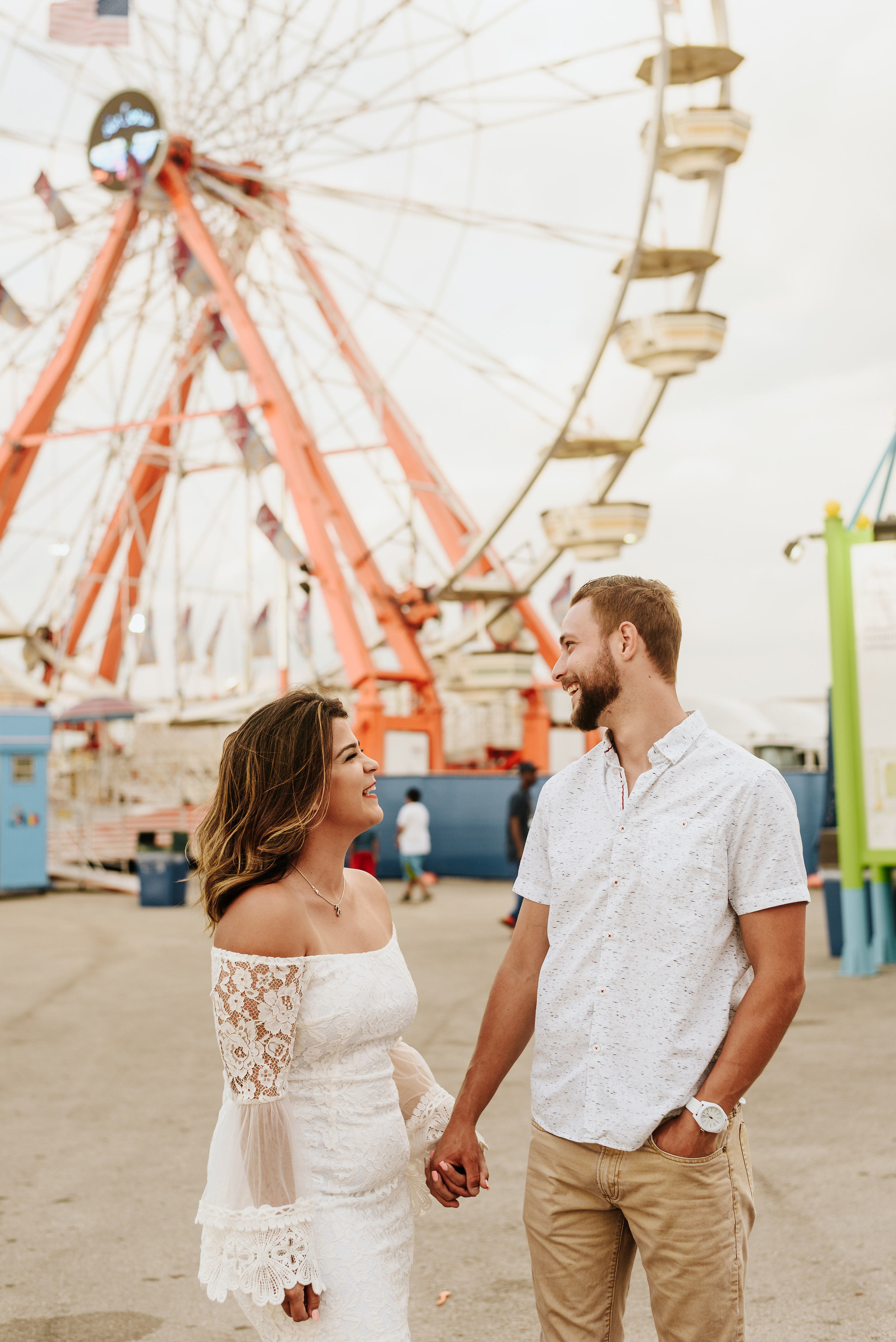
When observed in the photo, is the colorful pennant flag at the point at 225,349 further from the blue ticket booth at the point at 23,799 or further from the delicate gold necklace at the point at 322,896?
the delicate gold necklace at the point at 322,896

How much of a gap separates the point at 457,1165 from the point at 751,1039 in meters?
0.63

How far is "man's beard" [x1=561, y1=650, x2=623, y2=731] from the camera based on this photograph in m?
2.42

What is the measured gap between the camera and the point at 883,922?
957 cm

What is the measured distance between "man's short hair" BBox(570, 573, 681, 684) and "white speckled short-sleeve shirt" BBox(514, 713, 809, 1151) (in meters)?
0.14

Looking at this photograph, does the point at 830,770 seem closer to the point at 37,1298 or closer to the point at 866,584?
the point at 866,584

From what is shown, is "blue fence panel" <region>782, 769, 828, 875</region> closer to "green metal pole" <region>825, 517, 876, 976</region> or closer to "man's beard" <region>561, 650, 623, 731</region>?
"green metal pole" <region>825, 517, 876, 976</region>

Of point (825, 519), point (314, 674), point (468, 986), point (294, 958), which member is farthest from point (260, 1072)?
point (314, 674)

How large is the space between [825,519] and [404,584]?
1433 cm

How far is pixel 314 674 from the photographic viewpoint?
25.6 m

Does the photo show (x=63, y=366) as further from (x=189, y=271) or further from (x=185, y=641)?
(x=185, y=641)

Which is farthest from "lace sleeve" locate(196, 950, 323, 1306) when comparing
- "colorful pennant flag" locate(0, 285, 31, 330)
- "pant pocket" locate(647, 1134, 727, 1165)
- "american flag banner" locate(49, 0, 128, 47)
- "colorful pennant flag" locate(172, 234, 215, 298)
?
"colorful pennant flag" locate(0, 285, 31, 330)

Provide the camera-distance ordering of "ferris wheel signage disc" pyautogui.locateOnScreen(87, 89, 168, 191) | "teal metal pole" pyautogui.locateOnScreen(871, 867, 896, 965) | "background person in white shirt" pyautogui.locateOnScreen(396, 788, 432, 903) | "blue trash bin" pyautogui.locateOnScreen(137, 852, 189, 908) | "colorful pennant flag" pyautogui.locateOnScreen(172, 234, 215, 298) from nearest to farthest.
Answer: "teal metal pole" pyautogui.locateOnScreen(871, 867, 896, 965) → "background person in white shirt" pyautogui.locateOnScreen(396, 788, 432, 903) → "blue trash bin" pyautogui.locateOnScreen(137, 852, 189, 908) → "ferris wheel signage disc" pyautogui.locateOnScreen(87, 89, 168, 191) → "colorful pennant flag" pyautogui.locateOnScreen(172, 234, 215, 298)

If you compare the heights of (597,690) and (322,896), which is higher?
(597,690)

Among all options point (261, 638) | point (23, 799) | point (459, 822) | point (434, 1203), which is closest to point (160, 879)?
point (23, 799)
